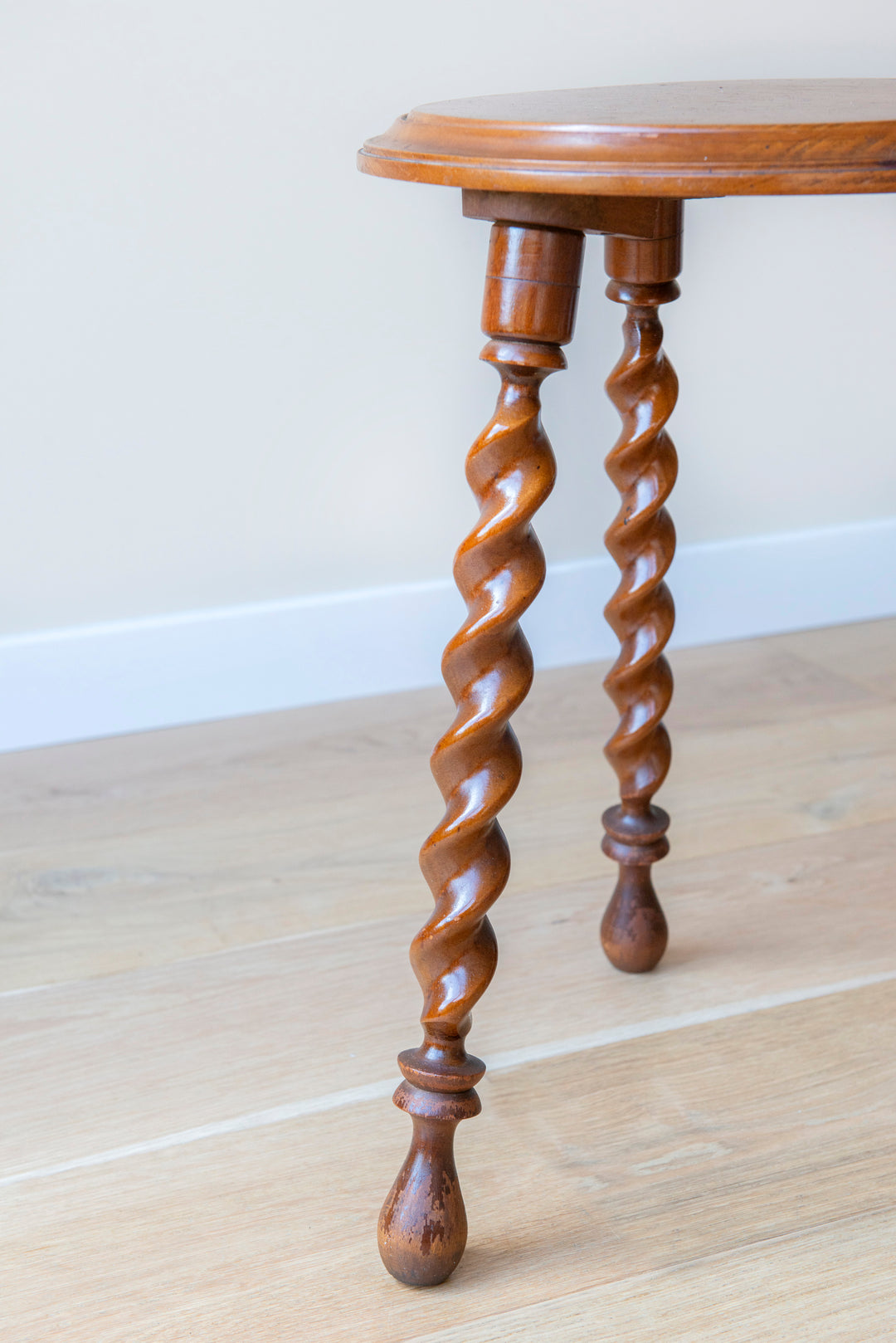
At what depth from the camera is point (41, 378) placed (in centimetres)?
130

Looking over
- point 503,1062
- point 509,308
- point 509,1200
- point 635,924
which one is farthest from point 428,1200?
point 509,308

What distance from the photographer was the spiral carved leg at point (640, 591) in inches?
33.6

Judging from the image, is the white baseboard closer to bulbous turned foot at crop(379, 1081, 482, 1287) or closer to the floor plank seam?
the floor plank seam

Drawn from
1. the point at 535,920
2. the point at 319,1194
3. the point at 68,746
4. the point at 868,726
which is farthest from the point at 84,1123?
the point at 868,726

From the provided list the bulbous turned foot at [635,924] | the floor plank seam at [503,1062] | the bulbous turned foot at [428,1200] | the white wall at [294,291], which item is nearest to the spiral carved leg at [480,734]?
the bulbous turned foot at [428,1200]

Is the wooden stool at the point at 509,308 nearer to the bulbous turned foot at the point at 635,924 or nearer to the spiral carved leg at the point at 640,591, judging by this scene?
the spiral carved leg at the point at 640,591

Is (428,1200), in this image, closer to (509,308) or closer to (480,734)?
(480,734)

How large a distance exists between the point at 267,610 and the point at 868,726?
2.19 ft

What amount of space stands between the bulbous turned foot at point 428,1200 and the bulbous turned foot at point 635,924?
305 mm

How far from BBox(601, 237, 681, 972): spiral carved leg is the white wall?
58 centimetres

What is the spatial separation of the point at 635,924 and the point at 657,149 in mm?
578

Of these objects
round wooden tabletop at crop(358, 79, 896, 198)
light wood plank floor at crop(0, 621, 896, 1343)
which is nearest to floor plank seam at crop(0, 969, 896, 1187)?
light wood plank floor at crop(0, 621, 896, 1343)

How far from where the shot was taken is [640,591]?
2.91 feet

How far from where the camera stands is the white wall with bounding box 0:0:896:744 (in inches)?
49.8
